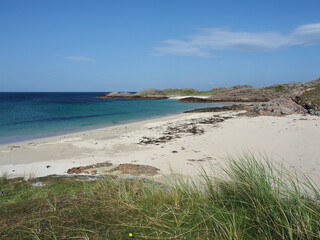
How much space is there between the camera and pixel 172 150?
944 centimetres

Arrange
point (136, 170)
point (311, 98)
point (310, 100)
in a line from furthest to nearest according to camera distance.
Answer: point (311, 98)
point (310, 100)
point (136, 170)

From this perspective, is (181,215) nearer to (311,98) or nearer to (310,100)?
(310,100)

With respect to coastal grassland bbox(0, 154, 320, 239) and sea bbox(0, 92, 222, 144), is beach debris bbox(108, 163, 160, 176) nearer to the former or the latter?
coastal grassland bbox(0, 154, 320, 239)

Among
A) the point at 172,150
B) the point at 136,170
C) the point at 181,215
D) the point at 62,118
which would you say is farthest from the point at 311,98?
the point at 62,118

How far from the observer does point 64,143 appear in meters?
11.7

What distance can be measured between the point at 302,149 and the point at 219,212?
291 inches

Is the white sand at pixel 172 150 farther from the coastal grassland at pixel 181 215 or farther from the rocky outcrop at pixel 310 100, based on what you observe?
the rocky outcrop at pixel 310 100

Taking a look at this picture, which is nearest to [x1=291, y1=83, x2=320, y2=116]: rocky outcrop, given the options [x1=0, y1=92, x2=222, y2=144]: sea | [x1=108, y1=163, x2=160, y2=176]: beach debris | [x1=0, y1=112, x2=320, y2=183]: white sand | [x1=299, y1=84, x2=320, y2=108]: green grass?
[x1=299, y1=84, x2=320, y2=108]: green grass

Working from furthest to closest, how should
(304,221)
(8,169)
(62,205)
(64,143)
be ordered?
(64,143), (8,169), (62,205), (304,221)

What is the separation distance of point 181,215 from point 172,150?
22.4 ft

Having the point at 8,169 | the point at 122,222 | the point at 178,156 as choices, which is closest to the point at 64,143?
the point at 8,169

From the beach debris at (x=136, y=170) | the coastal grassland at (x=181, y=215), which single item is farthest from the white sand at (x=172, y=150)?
the coastal grassland at (x=181, y=215)

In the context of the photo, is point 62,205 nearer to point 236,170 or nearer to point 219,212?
point 219,212

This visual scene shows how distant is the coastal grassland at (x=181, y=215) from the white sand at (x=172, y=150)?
3.42m
